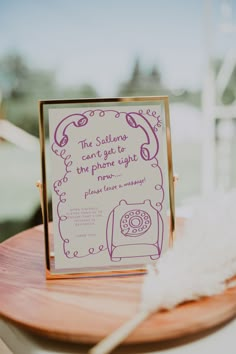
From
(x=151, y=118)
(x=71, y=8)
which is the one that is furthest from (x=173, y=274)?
(x=71, y=8)

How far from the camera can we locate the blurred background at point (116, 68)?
11.2 ft

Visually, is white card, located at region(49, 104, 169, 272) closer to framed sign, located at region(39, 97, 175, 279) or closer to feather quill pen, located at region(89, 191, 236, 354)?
framed sign, located at region(39, 97, 175, 279)

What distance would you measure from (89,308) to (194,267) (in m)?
0.20

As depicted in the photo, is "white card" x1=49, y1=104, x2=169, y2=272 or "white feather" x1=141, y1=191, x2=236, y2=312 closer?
"white feather" x1=141, y1=191, x2=236, y2=312

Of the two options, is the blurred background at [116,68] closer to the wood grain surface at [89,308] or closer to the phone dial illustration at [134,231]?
the phone dial illustration at [134,231]

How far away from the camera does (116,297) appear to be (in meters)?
0.78

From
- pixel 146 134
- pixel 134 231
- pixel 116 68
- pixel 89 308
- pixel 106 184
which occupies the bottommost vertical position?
pixel 89 308

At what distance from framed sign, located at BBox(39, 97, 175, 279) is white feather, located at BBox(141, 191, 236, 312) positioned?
3.9 inches

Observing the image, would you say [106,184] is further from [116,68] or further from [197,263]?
[116,68]

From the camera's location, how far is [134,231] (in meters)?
0.90

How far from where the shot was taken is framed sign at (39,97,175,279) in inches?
34.6

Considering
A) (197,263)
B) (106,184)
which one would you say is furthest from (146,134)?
(197,263)

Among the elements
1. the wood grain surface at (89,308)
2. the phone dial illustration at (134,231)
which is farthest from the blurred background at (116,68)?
the wood grain surface at (89,308)

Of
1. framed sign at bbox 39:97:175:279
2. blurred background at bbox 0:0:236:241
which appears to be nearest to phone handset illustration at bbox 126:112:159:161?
framed sign at bbox 39:97:175:279
